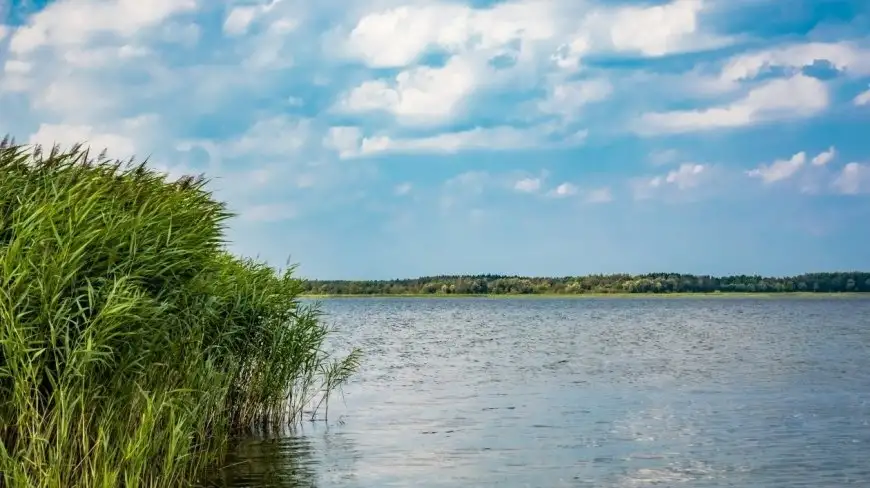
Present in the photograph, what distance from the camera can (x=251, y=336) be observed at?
18.0m

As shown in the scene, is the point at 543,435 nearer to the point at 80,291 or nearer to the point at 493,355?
the point at 80,291

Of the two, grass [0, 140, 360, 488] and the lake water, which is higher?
grass [0, 140, 360, 488]

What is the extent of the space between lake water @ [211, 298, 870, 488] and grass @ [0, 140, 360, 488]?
328cm

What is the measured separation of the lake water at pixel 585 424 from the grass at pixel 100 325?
3.28 m

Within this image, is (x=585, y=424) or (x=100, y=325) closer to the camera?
(x=100, y=325)

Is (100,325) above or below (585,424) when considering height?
above

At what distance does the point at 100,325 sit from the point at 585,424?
1442 centimetres

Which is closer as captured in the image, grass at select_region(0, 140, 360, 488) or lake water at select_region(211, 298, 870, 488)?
grass at select_region(0, 140, 360, 488)

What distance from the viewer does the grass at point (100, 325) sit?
32.5ft

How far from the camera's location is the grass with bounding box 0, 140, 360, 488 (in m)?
9.90

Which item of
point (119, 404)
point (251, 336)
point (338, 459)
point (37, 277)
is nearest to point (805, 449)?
point (338, 459)

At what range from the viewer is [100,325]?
34.4ft

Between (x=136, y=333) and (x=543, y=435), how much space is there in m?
11.9

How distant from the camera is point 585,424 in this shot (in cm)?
2244
